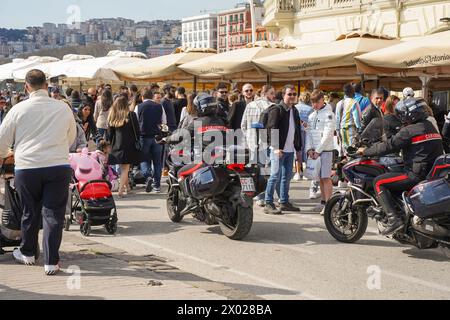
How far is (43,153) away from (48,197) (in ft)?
1.35

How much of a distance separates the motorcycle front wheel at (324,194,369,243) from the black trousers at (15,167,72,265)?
3439 mm

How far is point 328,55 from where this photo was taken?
15414 mm

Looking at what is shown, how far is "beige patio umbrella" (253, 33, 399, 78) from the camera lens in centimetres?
1534

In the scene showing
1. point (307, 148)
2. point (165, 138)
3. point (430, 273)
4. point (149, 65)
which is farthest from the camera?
point (149, 65)

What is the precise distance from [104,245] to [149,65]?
40.8 ft

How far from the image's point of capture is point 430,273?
810 centimetres

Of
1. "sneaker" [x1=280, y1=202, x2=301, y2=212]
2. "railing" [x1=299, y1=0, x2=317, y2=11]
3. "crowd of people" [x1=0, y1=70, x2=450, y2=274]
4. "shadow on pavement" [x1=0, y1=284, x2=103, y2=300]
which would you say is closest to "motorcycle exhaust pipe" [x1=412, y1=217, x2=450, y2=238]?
"crowd of people" [x1=0, y1=70, x2=450, y2=274]

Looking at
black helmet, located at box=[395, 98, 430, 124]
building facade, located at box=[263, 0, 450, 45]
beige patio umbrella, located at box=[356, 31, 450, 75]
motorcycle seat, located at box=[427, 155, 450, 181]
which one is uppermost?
building facade, located at box=[263, 0, 450, 45]

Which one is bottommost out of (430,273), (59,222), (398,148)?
(430,273)

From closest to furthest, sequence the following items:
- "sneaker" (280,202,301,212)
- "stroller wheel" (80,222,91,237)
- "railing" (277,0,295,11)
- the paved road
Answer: the paved road → "stroller wheel" (80,222,91,237) → "sneaker" (280,202,301,212) → "railing" (277,0,295,11)

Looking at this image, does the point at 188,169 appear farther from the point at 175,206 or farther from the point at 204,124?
the point at 175,206

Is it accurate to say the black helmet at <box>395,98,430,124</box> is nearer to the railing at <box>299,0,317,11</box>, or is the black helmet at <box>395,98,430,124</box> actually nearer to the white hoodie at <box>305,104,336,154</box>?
the white hoodie at <box>305,104,336,154</box>

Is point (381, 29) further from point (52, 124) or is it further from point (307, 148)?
point (52, 124)

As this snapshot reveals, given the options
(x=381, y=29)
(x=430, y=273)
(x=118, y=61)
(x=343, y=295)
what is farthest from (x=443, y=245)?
(x=381, y=29)
